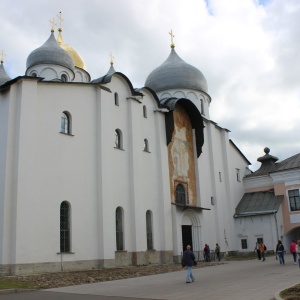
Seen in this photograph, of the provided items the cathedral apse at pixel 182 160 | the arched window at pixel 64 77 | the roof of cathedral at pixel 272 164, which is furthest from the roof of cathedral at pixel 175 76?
the roof of cathedral at pixel 272 164

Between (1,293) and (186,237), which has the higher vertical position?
(186,237)

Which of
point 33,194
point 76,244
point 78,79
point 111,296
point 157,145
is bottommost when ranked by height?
point 111,296

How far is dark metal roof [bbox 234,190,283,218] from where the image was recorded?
111 ft

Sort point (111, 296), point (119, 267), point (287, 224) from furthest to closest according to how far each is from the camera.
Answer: point (287, 224), point (119, 267), point (111, 296)

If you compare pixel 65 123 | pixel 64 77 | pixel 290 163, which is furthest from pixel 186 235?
pixel 64 77

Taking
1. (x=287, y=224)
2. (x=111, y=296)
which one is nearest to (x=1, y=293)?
(x=111, y=296)

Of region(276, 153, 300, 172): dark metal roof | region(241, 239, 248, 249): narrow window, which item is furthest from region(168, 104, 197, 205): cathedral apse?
region(276, 153, 300, 172): dark metal roof

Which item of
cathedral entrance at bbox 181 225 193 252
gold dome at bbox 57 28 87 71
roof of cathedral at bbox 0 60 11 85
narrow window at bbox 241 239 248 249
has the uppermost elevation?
gold dome at bbox 57 28 87 71

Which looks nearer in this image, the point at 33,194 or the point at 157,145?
the point at 33,194

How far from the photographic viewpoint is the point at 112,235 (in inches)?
883

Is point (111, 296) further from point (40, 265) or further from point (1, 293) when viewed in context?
point (40, 265)

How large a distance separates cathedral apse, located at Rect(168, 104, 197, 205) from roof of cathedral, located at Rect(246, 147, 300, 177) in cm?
844

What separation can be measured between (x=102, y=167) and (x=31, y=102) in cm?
518

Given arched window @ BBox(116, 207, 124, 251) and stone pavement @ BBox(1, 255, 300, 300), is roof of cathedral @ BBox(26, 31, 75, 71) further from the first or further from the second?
stone pavement @ BBox(1, 255, 300, 300)
